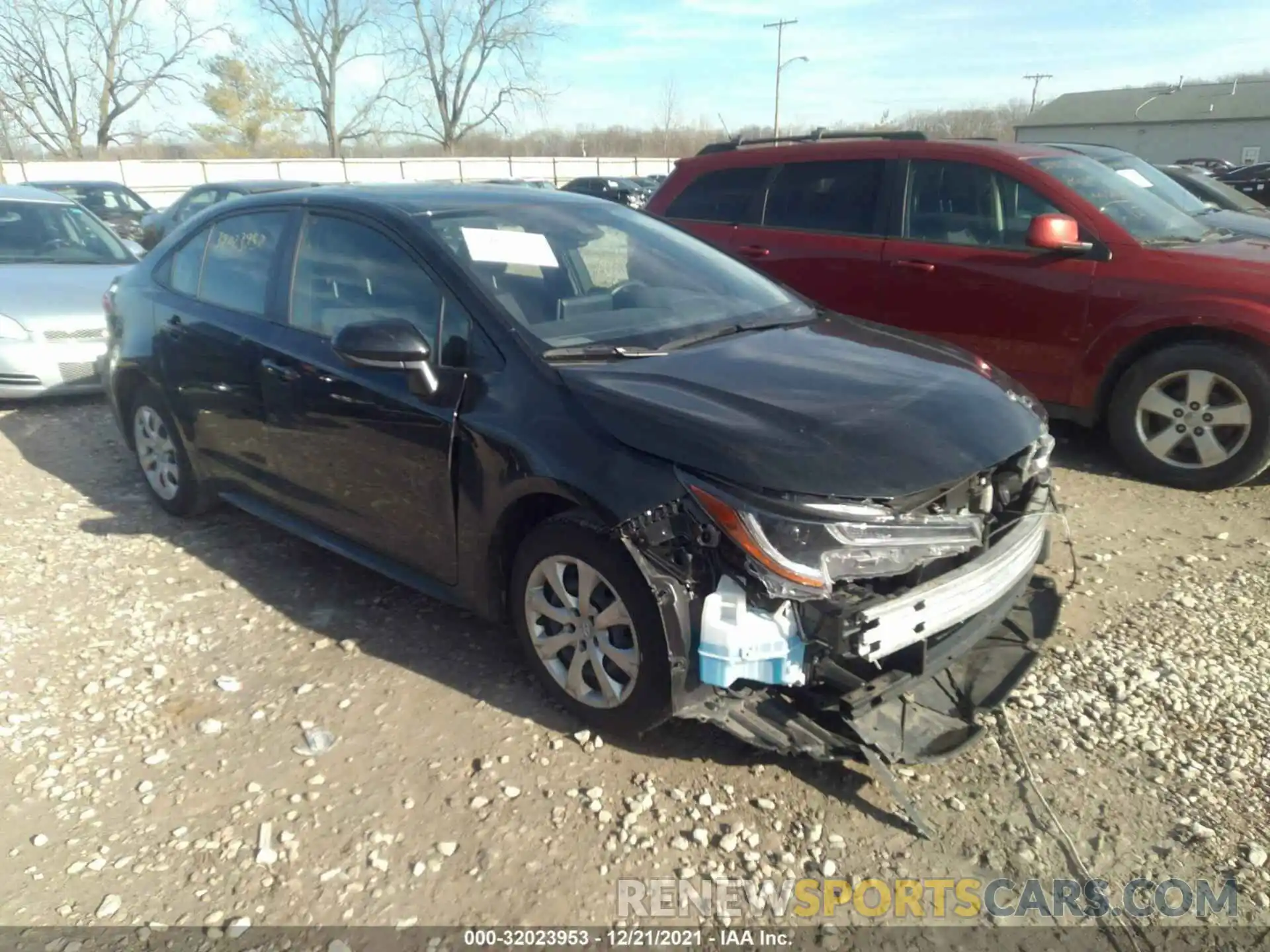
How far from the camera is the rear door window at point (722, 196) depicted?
6586 mm

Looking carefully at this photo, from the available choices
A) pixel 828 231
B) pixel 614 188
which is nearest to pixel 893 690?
pixel 828 231

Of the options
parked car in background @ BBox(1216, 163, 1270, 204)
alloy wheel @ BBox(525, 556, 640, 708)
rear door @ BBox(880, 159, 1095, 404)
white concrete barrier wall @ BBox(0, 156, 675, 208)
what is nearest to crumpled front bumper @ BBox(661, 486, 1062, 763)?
alloy wheel @ BBox(525, 556, 640, 708)

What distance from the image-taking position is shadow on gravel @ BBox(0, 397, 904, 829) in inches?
117

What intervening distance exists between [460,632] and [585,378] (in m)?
1.35

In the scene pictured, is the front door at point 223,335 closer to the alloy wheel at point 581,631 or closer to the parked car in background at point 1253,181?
the alloy wheel at point 581,631

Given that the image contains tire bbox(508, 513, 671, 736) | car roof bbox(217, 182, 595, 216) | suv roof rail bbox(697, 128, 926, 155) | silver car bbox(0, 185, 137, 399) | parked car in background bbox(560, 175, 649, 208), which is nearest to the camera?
tire bbox(508, 513, 671, 736)

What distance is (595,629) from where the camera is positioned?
9.39 feet

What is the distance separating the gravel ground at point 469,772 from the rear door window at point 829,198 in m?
2.84

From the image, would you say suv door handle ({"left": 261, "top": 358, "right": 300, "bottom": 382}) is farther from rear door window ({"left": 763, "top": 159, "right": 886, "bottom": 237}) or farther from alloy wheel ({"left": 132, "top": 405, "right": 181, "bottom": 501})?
rear door window ({"left": 763, "top": 159, "right": 886, "bottom": 237})

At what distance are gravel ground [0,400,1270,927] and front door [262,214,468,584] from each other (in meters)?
0.51

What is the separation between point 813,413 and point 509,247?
1421mm

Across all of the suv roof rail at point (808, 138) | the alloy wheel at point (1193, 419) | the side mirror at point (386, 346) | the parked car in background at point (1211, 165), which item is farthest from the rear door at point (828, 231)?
the parked car in background at point (1211, 165)

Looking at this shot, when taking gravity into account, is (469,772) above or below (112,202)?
below

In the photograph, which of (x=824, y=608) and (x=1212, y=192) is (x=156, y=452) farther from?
(x=1212, y=192)
